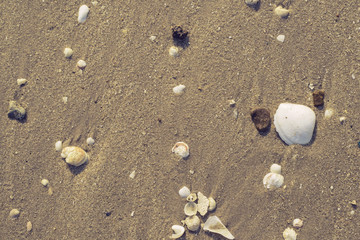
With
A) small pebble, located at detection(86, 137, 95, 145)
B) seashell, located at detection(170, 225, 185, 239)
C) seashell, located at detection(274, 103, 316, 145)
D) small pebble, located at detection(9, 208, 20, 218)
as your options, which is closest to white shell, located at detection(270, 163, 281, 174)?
seashell, located at detection(274, 103, 316, 145)

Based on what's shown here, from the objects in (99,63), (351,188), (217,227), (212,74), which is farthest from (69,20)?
(351,188)

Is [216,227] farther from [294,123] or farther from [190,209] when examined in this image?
[294,123]

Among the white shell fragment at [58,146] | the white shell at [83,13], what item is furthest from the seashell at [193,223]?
the white shell at [83,13]

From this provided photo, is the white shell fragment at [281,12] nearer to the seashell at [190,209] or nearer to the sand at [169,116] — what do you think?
the sand at [169,116]

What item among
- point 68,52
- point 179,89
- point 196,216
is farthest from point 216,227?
point 68,52

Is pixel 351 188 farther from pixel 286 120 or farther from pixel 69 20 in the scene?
pixel 69 20

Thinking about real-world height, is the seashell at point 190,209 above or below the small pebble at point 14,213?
below

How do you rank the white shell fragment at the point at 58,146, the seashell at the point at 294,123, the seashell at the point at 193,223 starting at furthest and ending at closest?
the white shell fragment at the point at 58,146
the seashell at the point at 193,223
the seashell at the point at 294,123
